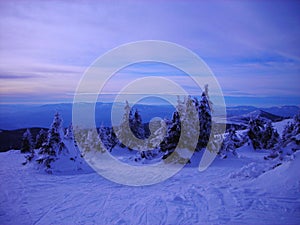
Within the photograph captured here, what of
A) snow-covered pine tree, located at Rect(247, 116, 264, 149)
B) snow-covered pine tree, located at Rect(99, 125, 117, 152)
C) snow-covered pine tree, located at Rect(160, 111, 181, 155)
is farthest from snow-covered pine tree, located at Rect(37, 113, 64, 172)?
snow-covered pine tree, located at Rect(247, 116, 264, 149)

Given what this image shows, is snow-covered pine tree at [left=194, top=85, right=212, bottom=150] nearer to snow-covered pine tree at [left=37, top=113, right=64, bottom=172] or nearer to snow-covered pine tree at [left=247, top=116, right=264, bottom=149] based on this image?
snow-covered pine tree at [left=37, top=113, right=64, bottom=172]

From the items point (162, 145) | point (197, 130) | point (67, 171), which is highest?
point (197, 130)

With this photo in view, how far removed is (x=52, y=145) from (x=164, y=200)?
1293 cm

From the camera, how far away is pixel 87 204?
11.5m

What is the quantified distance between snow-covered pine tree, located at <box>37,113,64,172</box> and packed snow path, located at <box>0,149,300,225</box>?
11.9 ft

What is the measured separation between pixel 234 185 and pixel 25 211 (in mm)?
10626

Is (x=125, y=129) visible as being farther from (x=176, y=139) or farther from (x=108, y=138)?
(x=176, y=139)

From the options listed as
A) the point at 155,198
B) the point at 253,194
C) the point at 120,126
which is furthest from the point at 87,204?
the point at 120,126

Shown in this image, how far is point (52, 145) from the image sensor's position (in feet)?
69.1

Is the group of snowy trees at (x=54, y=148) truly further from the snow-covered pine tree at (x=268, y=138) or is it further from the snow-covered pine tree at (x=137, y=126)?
the snow-covered pine tree at (x=268, y=138)

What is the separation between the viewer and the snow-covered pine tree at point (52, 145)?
20.7 m

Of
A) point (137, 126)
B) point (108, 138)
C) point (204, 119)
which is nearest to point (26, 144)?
point (108, 138)

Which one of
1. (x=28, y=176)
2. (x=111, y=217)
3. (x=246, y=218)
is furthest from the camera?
(x=28, y=176)

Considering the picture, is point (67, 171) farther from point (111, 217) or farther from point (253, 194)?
point (253, 194)
